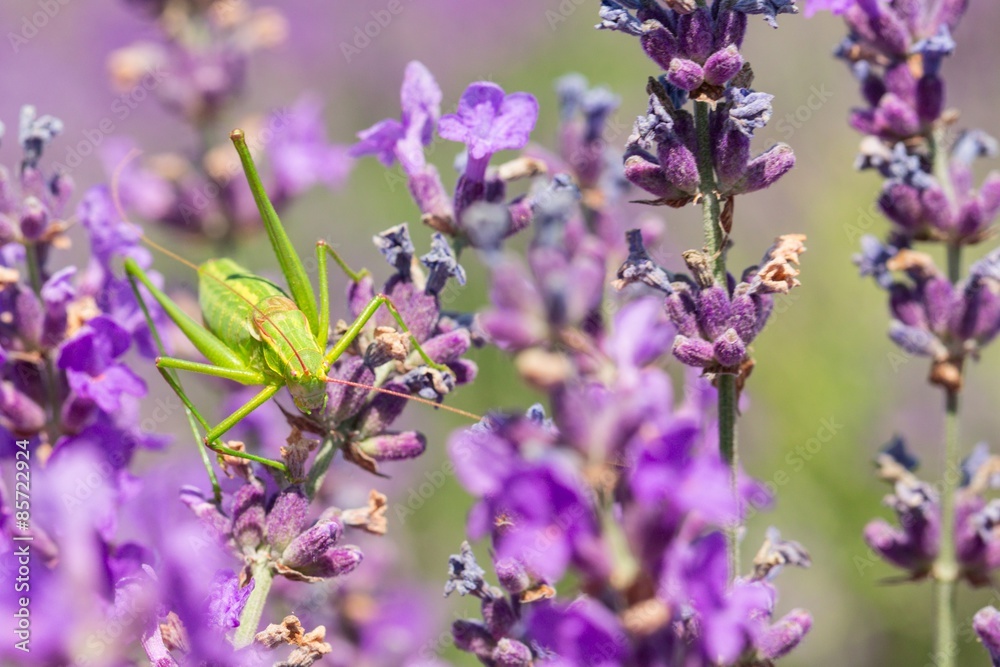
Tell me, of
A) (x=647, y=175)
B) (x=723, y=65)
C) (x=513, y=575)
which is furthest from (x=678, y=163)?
(x=513, y=575)

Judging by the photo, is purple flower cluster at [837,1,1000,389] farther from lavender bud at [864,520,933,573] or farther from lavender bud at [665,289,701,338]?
lavender bud at [665,289,701,338]

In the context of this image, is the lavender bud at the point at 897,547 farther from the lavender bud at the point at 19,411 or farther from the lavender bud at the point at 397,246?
the lavender bud at the point at 19,411

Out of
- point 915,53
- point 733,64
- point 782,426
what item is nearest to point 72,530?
point 733,64

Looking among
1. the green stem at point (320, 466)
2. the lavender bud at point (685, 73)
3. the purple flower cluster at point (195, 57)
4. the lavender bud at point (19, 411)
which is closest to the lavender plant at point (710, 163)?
the lavender bud at point (685, 73)

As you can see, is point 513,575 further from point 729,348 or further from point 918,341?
point 918,341

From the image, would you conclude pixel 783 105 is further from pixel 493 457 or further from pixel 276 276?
pixel 493 457
